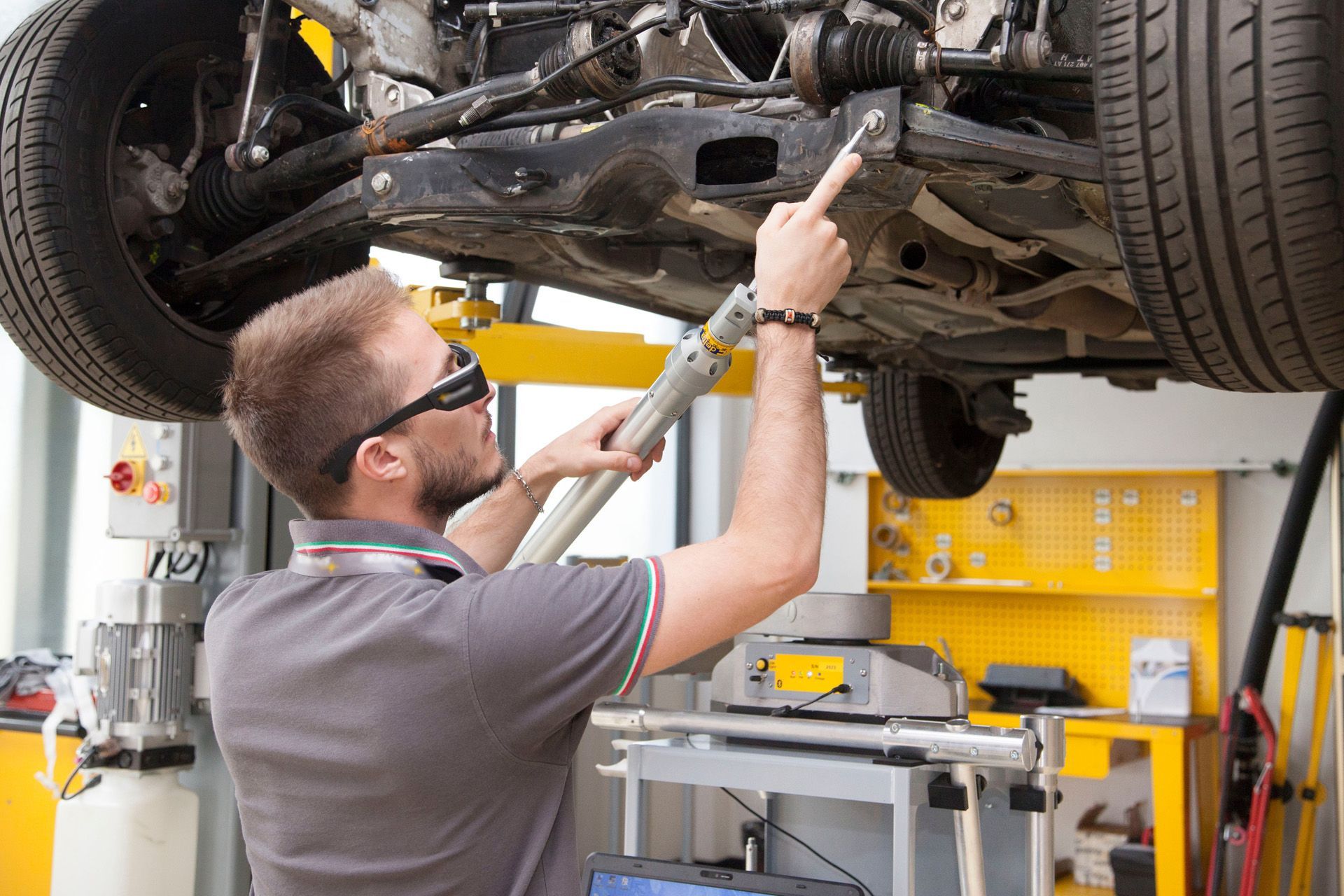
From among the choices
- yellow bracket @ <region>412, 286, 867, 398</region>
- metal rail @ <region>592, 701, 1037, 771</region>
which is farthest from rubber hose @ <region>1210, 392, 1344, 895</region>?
metal rail @ <region>592, 701, 1037, 771</region>

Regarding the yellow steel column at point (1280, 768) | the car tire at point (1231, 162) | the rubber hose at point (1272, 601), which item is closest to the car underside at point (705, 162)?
the car tire at point (1231, 162)

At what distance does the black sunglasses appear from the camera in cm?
127

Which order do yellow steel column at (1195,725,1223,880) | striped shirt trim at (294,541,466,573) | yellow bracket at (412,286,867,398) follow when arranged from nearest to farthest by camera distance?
striped shirt trim at (294,541,466,573) < yellow bracket at (412,286,867,398) < yellow steel column at (1195,725,1223,880)

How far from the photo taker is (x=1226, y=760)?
14.0ft

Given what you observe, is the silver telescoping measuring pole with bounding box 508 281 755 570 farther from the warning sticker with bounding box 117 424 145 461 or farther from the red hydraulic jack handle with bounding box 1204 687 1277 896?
the red hydraulic jack handle with bounding box 1204 687 1277 896

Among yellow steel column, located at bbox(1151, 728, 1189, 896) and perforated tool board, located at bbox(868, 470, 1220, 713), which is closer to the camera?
yellow steel column, located at bbox(1151, 728, 1189, 896)

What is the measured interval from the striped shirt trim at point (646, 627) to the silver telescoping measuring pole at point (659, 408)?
0.19 m

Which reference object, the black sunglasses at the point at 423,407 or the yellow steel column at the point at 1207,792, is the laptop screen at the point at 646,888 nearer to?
the black sunglasses at the point at 423,407

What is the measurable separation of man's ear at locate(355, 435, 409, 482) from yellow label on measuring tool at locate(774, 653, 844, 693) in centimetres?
Result: 88

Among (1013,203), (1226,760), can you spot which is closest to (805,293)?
(1013,203)

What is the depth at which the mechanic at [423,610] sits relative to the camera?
3.79ft

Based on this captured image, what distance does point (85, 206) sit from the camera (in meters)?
1.97

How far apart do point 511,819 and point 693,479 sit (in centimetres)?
526

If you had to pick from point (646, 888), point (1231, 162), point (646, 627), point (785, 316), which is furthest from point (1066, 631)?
point (646, 627)
